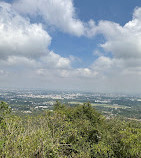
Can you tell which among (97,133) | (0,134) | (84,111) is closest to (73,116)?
(84,111)

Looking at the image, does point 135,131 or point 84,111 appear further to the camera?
point 84,111

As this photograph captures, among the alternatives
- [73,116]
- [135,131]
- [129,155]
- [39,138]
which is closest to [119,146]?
[129,155]

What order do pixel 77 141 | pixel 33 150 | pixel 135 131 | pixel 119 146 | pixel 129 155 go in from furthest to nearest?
pixel 77 141, pixel 135 131, pixel 119 146, pixel 129 155, pixel 33 150

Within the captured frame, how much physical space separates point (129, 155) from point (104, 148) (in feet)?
5.91

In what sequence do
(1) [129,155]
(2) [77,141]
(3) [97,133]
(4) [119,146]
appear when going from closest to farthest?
(1) [129,155]
(4) [119,146]
(2) [77,141]
(3) [97,133]

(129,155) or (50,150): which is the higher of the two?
(50,150)

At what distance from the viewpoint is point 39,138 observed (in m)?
7.84

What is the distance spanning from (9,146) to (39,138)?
187 cm

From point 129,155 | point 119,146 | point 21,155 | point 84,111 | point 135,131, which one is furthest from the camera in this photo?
point 84,111

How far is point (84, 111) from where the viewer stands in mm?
26250

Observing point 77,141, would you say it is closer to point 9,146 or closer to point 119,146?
point 119,146

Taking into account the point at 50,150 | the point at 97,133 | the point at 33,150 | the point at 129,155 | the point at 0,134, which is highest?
the point at 0,134

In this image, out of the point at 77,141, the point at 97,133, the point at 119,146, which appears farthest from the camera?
the point at 97,133

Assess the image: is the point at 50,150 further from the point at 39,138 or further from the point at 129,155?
the point at 129,155
